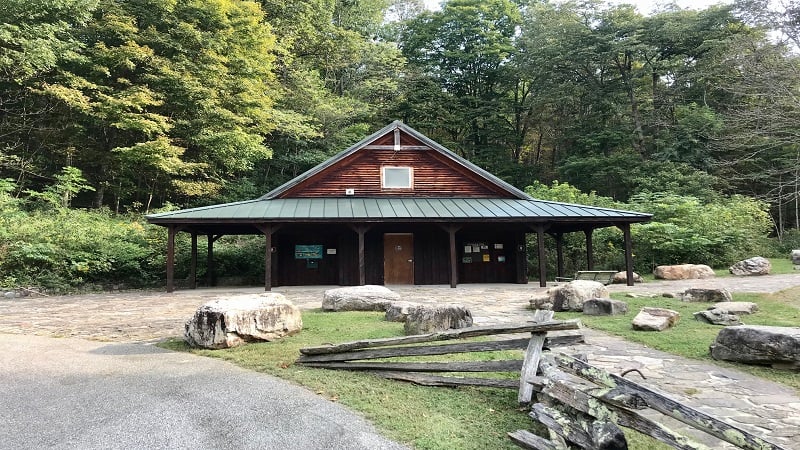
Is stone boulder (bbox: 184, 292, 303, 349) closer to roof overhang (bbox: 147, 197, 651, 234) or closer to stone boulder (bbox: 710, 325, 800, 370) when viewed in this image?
stone boulder (bbox: 710, 325, 800, 370)

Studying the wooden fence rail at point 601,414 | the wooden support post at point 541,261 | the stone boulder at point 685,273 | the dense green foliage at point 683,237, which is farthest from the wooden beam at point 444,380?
the dense green foliage at point 683,237

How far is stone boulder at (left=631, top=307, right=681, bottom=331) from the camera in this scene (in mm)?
6855

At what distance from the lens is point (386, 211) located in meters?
14.8

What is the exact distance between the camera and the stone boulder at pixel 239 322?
20.5 ft

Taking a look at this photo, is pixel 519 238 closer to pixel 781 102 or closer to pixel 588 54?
pixel 781 102

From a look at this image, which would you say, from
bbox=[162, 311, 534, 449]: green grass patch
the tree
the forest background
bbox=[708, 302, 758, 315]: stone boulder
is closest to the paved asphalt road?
bbox=[162, 311, 534, 449]: green grass patch

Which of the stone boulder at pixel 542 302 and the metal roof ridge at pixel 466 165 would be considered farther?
the metal roof ridge at pixel 466 165

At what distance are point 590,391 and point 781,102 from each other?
1526cm

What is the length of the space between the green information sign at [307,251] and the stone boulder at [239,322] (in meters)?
9.87

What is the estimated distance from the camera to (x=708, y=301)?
9.67 meters

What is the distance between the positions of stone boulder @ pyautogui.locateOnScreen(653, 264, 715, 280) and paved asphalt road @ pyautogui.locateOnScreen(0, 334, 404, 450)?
15.7 m

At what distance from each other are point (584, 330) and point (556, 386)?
3.95 metres

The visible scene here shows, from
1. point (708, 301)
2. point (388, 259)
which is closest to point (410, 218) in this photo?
point (388, 259)

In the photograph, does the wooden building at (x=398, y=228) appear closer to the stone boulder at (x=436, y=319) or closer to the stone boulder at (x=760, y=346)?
the stone boulder at (x=436, y=319)
